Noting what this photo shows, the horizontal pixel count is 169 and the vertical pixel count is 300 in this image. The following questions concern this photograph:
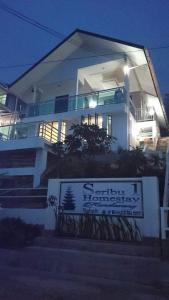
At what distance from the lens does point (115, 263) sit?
16.9ft

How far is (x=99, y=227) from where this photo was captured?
6.47 m

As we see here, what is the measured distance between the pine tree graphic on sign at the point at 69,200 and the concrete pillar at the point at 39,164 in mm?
5385

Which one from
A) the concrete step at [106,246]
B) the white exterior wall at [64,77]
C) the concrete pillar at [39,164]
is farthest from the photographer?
the white exterior wall at [64,77]

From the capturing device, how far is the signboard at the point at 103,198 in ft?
21.0

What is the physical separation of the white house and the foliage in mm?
5857

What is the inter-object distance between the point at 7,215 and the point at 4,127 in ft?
26.5

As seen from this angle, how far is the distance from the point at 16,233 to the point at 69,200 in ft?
5.21

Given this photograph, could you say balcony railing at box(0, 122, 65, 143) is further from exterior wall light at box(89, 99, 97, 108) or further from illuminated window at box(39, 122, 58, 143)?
exterior wall light at box(89, 99, 97, 108)

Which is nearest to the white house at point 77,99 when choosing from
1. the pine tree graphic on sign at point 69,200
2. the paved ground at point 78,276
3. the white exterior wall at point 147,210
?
the white exterior wall at point 147,210

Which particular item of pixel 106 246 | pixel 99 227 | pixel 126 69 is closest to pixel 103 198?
pixel 99 227

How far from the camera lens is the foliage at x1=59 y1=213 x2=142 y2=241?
6172 millimetres

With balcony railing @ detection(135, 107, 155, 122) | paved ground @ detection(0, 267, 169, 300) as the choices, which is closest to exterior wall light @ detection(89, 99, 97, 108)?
balcony railing @ detection(135, 107, 155, 122)

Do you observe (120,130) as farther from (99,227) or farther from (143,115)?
(99,227)

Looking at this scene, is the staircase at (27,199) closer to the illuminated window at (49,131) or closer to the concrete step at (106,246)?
the concrete step at (106,246)
